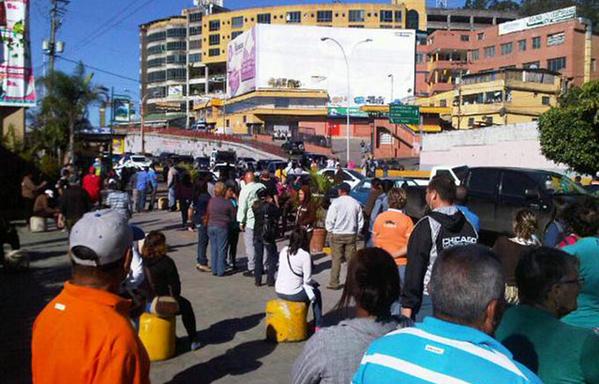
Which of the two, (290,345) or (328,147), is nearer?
(290,345)

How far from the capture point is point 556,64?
74.3 meters

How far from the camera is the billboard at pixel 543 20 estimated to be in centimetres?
7488

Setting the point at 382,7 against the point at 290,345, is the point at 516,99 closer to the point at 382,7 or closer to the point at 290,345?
the point at 382,7

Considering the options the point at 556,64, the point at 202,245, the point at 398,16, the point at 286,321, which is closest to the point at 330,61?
the point at 398,16

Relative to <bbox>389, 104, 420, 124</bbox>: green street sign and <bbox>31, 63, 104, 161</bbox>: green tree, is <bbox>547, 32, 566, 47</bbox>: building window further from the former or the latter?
<bbox>31, 63, 104, 161</bbox>: green tree

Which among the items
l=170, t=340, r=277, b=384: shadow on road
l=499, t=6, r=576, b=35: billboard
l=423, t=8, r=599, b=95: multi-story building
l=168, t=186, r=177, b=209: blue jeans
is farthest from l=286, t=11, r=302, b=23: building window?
l=170, t=340, r=277, b=384: shadow on road

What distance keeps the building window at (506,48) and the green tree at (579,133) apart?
177ft

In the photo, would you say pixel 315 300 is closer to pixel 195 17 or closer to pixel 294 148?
pixel 294 148

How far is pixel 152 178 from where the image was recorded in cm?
2289

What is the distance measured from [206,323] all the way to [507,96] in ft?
210

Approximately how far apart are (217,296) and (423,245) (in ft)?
18.5

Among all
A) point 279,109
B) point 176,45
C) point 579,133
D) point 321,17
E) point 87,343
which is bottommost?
point 87,343

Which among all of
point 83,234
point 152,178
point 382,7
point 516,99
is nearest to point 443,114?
point 516,99

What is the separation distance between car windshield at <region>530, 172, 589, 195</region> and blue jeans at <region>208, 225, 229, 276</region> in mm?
7390
